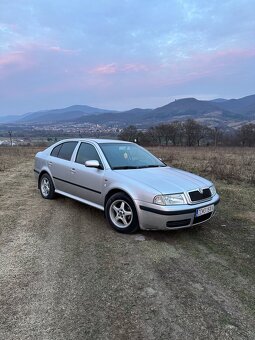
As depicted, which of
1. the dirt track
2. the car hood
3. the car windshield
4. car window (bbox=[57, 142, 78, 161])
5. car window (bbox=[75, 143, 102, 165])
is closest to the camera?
the dirt track

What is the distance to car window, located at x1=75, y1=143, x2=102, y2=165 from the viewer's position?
20.5 feet

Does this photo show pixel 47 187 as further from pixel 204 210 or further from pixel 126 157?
pixel 204 210

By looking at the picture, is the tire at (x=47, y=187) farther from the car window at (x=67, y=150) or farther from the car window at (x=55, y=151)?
the car window at (x=67, y=150)

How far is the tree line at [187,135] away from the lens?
1678 inches

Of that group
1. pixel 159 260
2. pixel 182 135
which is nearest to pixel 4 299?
pixel 159 260

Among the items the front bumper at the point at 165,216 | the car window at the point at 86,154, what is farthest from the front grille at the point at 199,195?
the car window at the point at 86,154

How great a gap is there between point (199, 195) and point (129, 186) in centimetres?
112

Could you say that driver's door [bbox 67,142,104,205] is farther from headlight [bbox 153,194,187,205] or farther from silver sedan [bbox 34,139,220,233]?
headlight [bbox 153,194,187,205]

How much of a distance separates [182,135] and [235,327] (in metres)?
47.6

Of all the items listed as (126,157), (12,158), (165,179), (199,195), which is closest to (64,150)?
(126,157)

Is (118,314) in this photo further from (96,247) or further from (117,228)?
(117,228)

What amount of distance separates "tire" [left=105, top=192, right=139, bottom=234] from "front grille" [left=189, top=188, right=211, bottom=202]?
908 mm

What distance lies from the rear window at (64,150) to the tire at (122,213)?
1.88m

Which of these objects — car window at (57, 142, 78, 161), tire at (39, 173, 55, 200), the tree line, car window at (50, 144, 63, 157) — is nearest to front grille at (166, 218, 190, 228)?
car window at (57, 142, 78, 161)
